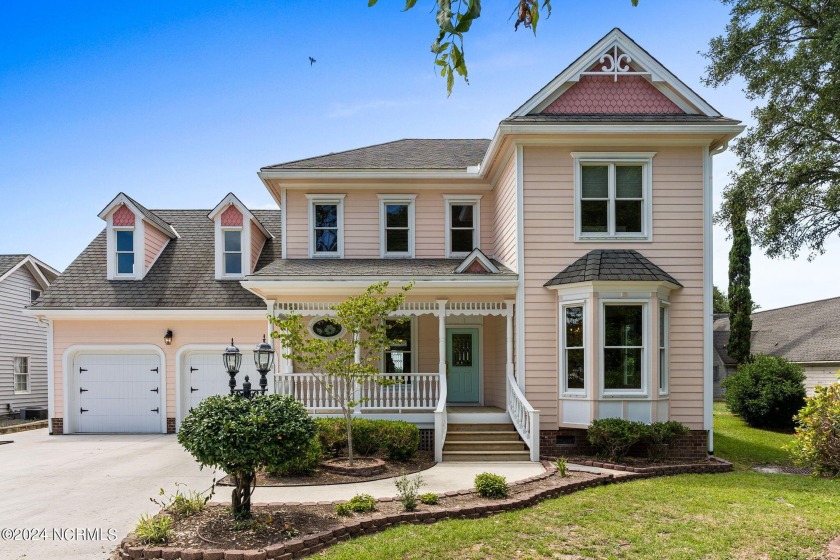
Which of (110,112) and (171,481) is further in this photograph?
(110,112)

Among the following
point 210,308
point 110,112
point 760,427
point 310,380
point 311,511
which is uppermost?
point 110,112

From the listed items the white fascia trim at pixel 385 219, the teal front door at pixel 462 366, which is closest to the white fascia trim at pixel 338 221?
the white fascia trim at pixel 385 219

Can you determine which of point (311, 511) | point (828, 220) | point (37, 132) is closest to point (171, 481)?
point (311, 511)

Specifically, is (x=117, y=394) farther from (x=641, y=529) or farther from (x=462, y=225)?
(x=641, y=529)

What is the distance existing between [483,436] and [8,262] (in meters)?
18.6

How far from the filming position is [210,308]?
1526cm

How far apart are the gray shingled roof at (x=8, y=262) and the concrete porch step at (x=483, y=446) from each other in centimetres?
1743

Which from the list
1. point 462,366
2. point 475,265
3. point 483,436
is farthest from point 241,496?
point 462,366

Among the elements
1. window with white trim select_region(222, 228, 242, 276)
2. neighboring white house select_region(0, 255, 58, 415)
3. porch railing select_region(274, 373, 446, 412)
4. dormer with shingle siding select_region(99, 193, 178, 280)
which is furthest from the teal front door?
neighboring white house select_region(0, 255, 58, 415)

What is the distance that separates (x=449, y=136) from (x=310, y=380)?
31.2 feet

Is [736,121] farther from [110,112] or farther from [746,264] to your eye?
[746,264]

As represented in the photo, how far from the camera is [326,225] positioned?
48.8ft

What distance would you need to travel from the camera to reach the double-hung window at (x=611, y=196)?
11820 millimetres

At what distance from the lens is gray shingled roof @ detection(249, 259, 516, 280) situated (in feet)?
40.3
